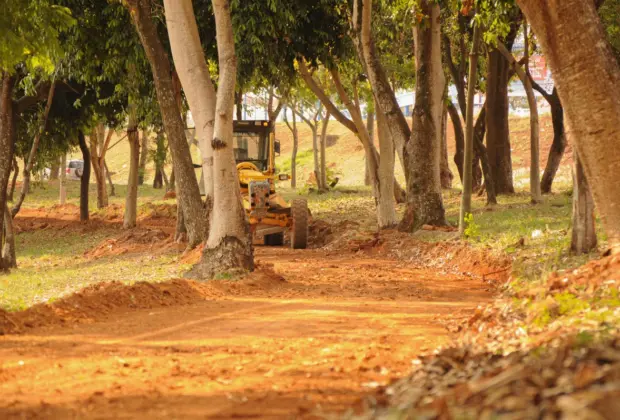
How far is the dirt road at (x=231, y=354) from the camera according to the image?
5.77 metres

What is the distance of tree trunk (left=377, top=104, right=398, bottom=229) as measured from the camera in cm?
2211

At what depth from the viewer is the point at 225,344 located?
807 centimetres

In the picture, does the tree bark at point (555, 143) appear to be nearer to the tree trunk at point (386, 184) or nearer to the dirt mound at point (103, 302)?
the tree trunk at point (386, 184)

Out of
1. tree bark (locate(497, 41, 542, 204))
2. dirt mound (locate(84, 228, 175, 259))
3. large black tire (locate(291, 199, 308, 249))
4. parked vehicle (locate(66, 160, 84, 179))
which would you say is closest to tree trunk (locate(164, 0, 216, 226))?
dirt mound (locate(84, 228, 175, 259))

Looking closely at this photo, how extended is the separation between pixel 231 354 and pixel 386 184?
1489cm

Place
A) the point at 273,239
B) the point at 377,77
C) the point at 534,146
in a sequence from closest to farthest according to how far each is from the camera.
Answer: the point at 377,77, the point at 534,146, the point at 273,239

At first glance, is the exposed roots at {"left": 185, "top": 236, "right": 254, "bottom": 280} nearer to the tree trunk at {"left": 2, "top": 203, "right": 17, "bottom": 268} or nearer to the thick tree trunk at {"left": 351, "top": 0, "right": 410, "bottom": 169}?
the thick tree trunk at {"left": 351, "top": 0, "right": 410, "bottom": 169}

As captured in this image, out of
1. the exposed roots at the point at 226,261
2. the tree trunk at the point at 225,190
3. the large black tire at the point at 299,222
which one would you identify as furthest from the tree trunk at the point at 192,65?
the large black tire at the point at 299,222

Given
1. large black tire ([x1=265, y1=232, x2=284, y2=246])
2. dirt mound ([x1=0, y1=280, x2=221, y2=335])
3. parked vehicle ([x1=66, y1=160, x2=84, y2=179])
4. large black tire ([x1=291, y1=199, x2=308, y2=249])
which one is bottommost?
dirt mound ([x1=0, y1=280, x2=221, y2=335])

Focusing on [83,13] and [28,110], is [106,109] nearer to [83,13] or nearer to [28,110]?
[28,110]

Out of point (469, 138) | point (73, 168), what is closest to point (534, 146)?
point (469, 138)

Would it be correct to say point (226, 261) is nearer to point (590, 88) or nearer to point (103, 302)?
point (103, 302)

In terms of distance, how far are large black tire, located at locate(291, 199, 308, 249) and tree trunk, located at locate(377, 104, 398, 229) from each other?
6.14 ft

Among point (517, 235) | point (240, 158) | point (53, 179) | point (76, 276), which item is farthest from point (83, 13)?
point (53, 179)
